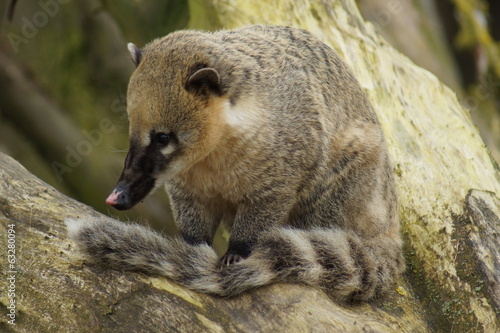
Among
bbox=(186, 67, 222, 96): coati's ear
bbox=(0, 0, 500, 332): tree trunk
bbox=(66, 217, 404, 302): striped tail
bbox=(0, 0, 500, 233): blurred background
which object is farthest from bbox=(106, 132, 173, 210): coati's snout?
bbox=(0, 0, 500, 233): blurred background

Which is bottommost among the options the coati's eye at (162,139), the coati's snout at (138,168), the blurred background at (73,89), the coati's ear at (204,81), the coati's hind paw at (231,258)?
the blurred background at (73,89)

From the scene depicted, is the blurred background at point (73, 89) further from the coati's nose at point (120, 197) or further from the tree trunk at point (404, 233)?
the coati's nose at point (120, 197)

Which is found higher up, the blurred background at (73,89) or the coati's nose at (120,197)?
the coati's nose at (120,197)

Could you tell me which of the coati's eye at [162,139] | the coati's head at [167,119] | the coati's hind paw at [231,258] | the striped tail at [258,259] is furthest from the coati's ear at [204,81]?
the coati's hind paw at [231,258]

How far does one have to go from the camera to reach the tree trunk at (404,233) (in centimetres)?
413

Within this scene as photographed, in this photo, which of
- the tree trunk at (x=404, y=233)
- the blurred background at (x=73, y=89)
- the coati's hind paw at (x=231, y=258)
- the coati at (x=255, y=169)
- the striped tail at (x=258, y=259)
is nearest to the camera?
the tree trunk at (x=404, y=233)

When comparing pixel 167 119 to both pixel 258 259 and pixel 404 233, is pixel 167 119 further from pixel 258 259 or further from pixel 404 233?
pixel 404 233

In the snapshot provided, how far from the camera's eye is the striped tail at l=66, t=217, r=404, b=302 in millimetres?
4363

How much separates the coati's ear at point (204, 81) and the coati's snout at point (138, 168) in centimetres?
42

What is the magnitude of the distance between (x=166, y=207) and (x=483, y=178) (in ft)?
17.3

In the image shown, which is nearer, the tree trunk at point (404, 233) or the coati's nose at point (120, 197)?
the tree trunk at point (404, 233)

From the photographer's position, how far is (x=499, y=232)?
5809mm

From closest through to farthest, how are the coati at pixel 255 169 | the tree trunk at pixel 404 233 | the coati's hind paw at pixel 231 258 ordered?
the tree trunk at pixel 404 233
the coati at pixel 255 169
the coati's hind paw at pixel 231 258

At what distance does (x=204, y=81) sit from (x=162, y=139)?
56cm
